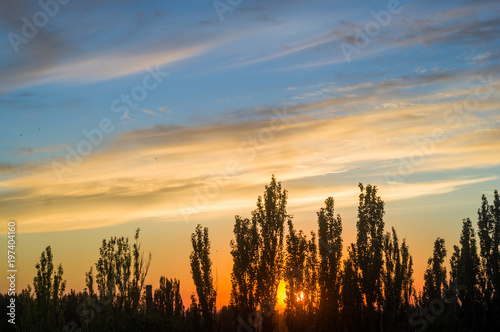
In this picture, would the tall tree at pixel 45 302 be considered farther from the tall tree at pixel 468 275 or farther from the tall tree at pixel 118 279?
the tall tree at pixel 468 275

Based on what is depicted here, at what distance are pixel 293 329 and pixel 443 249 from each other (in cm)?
3105

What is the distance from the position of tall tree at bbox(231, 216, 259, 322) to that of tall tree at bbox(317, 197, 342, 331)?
5.38 m

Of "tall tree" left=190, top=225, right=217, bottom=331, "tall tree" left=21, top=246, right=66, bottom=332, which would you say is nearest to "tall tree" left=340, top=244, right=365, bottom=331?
"tall tree" left=190, top=225, right=217, bottom=331

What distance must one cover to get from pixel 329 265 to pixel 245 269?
22.0ft

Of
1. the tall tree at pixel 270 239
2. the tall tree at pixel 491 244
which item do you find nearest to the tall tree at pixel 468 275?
the tall tree at pixel 491 244

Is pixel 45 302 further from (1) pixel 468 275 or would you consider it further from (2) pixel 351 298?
(1) pixel 468 275

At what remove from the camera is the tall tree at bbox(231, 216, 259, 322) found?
42.3 m

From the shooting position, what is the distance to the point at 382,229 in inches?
1864

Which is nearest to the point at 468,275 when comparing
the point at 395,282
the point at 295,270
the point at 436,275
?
the point at 436,275

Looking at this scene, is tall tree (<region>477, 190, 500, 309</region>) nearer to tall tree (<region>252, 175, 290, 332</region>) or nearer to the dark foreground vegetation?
the dark foreground vegetation

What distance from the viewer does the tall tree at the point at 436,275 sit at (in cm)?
6159

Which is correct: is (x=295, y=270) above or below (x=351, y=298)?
above

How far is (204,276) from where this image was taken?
4838cm

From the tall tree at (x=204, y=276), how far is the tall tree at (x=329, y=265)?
31.4ft
